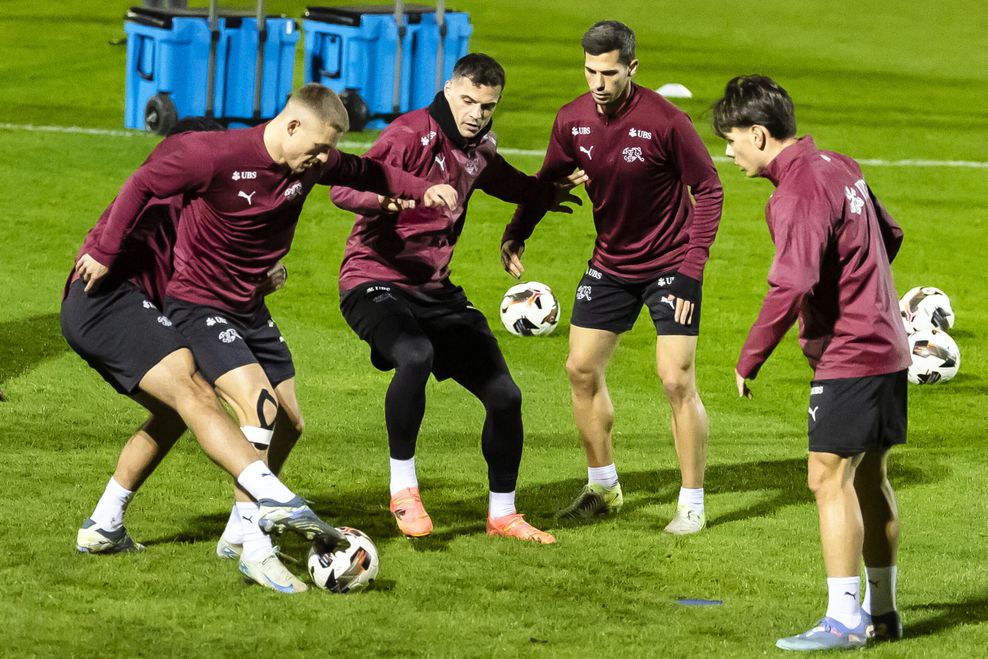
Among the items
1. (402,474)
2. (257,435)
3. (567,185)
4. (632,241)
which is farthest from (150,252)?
(632,241)

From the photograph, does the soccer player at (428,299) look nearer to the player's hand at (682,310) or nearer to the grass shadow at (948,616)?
the player's hand at (682,310)

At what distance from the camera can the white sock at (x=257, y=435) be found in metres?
6.43

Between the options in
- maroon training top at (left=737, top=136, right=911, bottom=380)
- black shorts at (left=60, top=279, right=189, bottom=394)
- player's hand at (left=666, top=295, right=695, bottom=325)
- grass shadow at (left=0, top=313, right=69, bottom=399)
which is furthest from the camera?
grass shadow at (left=0, top=313, right=69, bottom=399)

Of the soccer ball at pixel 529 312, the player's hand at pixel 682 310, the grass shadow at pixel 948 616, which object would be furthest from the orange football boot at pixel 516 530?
the soccer ball at pixel 529 312

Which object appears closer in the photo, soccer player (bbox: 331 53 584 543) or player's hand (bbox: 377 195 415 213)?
player's hand (bbox: 377 195 415 213)

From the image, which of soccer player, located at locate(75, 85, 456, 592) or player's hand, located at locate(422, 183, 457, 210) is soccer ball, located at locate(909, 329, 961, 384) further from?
soccer player, located at locate(75, 85, 456, 592)

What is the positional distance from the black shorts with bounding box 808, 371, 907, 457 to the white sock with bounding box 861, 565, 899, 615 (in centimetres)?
50

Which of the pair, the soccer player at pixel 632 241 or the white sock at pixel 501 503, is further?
the soccer player at pixel 632 241

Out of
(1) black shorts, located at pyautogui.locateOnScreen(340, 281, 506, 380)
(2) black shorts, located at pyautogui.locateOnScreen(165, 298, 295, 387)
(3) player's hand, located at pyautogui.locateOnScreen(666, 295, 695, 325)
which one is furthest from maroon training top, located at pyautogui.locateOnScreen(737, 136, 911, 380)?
(2) black shorts, located at pyautogui.locateOnScreen(165, 298, 295, 387)

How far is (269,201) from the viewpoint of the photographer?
653 cm

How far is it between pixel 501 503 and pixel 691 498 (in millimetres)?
915

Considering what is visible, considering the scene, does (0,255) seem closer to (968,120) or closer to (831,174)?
(831,174)

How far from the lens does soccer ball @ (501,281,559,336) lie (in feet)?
39.0

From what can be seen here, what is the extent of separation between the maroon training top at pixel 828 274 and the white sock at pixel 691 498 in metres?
1.85
